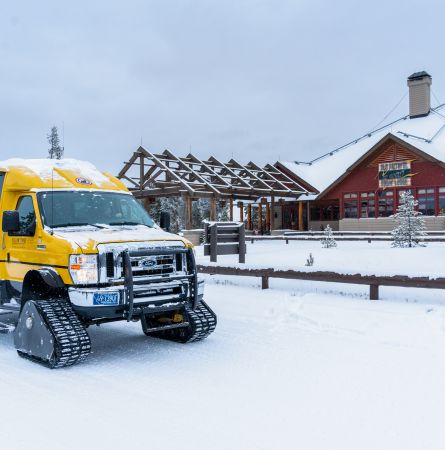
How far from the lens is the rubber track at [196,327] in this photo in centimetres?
745

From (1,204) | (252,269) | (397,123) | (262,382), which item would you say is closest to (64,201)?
(1,204)

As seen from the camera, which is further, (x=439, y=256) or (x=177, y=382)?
(x=439, y=256)

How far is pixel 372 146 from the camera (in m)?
36.8

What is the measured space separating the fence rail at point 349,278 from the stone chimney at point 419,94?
32544 mm

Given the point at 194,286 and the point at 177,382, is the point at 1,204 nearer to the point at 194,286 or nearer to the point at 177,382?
the point at 194,286

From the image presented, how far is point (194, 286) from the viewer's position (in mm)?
6965

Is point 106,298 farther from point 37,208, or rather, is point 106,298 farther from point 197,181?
point 197,181

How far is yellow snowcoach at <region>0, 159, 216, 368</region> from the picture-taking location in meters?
6.26

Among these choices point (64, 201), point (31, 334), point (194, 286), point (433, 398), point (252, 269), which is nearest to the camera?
point (433, 398)

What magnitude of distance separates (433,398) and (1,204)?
6.26 metres

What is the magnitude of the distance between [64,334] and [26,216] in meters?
2.05

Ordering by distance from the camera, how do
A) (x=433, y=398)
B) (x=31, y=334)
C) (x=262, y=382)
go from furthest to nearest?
(x=31, y=334) → (x=262, y=382) → (x=433, y=398)

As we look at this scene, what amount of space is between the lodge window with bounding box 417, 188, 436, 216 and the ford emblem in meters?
30.8

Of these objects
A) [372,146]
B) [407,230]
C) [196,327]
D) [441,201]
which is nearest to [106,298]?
[196,327]
